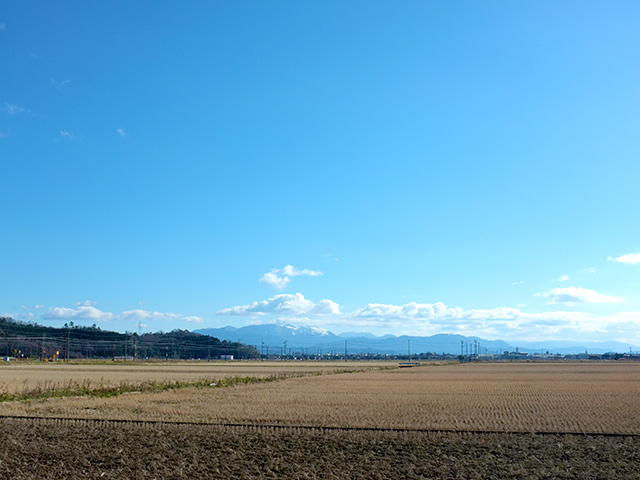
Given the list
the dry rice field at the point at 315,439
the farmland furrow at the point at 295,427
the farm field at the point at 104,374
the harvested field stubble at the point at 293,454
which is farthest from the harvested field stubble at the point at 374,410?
the farm field at the point at 104,374

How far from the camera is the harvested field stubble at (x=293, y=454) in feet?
45.8

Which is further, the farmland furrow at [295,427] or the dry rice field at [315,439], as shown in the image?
the farmland furrow at [295,427]

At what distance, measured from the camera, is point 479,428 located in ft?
68.0

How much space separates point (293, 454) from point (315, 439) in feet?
8.23

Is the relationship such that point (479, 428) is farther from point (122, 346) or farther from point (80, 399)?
point (122, 346)

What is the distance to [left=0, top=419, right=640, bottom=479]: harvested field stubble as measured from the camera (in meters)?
14.0

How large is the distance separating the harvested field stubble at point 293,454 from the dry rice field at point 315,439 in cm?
3

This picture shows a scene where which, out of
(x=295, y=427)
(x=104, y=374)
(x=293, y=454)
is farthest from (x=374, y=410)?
(x=104, y=374)

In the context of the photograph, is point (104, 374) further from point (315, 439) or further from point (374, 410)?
point (315, 439)

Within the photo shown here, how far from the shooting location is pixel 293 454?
16.0 meters

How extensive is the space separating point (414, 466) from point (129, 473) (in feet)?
22.6

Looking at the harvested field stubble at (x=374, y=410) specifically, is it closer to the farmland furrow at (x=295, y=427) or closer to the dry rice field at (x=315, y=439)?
the dry rice field at (x=315, y=439)

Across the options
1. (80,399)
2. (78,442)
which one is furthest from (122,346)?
(78,442)

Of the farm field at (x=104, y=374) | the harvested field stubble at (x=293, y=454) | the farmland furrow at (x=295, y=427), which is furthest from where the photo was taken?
the farm field at (x=104, y=374)
